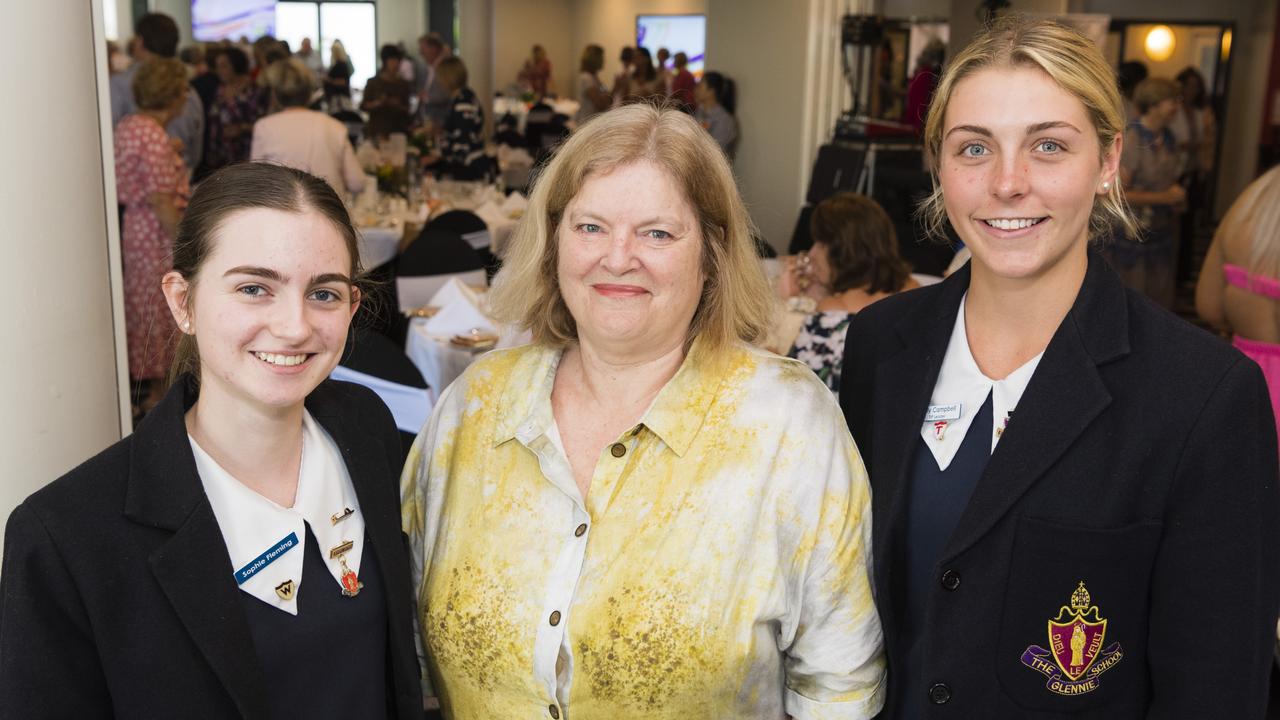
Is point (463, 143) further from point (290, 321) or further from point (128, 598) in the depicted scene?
point (128, 598)

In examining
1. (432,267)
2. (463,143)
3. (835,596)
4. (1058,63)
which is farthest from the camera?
(463,143)

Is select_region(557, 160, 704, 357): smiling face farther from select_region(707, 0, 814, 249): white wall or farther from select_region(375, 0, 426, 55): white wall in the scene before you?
select_region(375, 0, 426, 55): white wall

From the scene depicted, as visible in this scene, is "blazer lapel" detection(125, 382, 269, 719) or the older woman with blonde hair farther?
the older woman with blonde hair

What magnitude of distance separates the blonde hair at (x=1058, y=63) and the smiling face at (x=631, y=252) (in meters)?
0.45

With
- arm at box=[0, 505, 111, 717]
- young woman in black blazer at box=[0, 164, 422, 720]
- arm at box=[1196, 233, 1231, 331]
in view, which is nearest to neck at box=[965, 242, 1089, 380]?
young woman in black blazer at box=[0, 164, 422, 720]

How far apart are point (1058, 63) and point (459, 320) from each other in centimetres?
298

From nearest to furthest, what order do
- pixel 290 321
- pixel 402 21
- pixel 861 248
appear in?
pixel 290 321
pixel 861 248
pixel 402 21

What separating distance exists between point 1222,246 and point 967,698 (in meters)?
2.35

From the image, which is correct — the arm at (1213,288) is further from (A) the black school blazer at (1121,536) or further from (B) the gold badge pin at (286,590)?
(B) the gold badge pin at (286,590)

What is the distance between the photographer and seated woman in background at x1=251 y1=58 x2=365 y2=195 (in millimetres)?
6008

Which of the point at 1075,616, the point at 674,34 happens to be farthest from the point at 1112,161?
the point at 674,34

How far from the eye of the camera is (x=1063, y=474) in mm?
1545

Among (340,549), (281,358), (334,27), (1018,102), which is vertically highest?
(334,27)

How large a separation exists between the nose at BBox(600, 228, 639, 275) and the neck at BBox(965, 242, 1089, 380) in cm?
53
